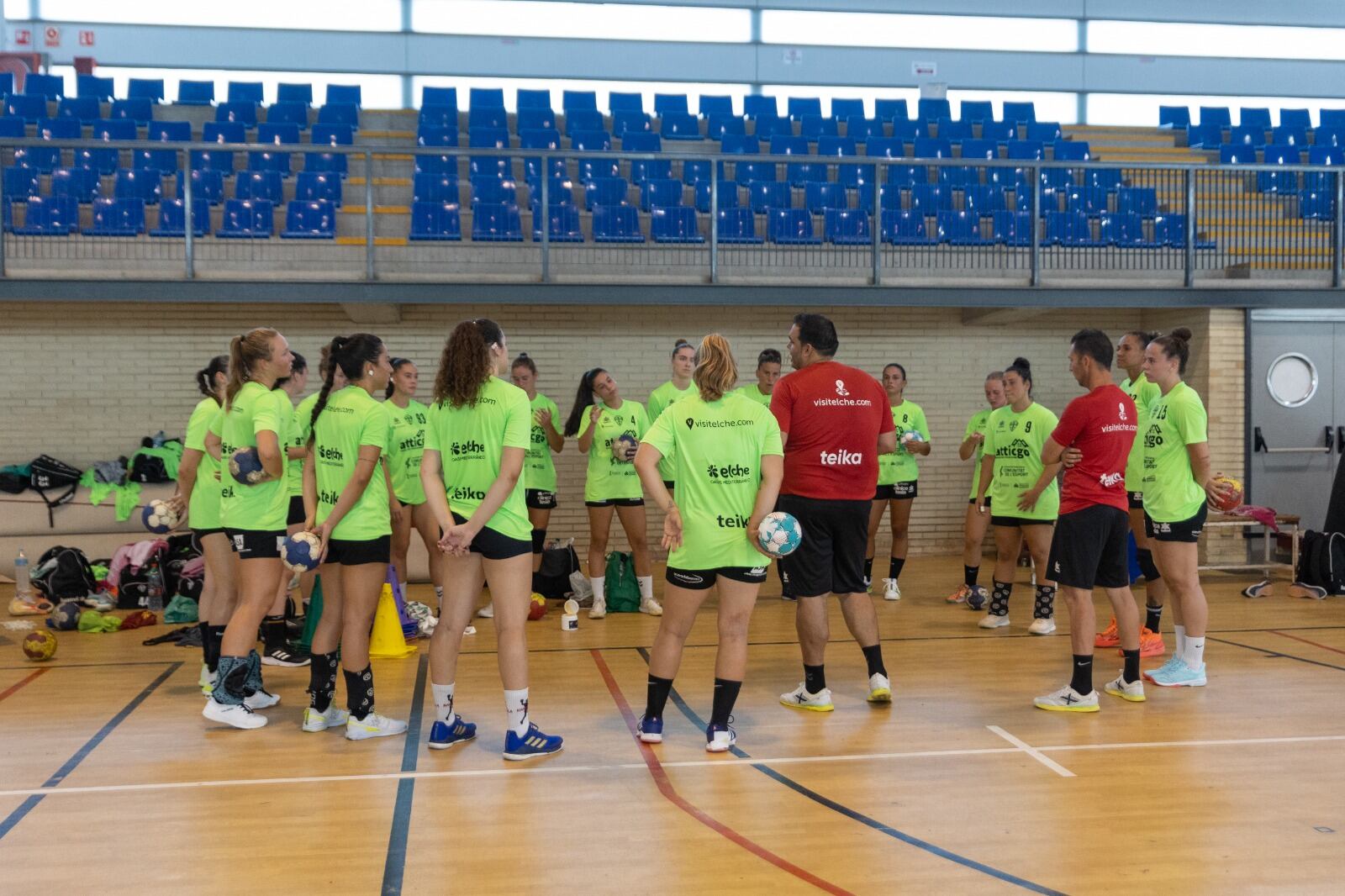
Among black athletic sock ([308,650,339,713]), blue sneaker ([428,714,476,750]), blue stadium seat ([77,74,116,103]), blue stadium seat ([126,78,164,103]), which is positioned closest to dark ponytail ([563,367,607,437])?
black athletic sock ([308,650,339,713])

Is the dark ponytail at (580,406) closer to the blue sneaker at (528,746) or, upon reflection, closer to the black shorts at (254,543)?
the black shorts at (254,543)

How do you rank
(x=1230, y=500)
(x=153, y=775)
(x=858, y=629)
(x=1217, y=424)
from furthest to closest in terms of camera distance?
(x=1217, y=424)
(x=1230, y=500)
(x=858, y=629)
(x=153, y=775)

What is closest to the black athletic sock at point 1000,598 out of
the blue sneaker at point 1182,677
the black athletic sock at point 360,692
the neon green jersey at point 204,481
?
the blue sneaker at point 1182,677

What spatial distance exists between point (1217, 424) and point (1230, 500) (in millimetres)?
5801

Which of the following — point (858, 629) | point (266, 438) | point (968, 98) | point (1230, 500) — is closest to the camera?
point (266, 438)

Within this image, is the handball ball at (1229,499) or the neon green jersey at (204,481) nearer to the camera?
the neon green jersey at (204,481)

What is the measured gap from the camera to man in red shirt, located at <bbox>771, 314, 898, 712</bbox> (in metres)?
5.35

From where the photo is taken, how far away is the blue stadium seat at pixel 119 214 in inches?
449

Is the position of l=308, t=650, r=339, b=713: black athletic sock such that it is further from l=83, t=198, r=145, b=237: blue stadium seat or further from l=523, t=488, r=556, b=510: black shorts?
l=83, t=198, r=145, b=237: blue stadium seat

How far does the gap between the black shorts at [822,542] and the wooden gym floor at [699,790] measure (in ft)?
2.47

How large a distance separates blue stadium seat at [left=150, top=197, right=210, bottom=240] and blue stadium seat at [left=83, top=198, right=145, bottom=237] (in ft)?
0.61

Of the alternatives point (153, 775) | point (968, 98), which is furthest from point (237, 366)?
point (968, 98)

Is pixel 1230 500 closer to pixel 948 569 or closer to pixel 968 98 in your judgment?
pixel 948 569

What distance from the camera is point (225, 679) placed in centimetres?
538
